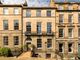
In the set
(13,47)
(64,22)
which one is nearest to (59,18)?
(64,22)

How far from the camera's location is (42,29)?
6550 centimetres

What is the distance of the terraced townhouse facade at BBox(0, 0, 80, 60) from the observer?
65.1m

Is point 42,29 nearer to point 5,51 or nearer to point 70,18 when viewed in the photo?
point 70,18

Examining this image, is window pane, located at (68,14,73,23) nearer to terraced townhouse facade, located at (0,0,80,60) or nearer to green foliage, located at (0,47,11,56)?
terraced townhouse facade, located at (0,0,80,60)

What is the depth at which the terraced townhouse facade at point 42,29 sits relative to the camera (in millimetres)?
65062

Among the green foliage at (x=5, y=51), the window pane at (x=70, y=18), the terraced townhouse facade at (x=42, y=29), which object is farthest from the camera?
the window pane at (x=70, y=18)

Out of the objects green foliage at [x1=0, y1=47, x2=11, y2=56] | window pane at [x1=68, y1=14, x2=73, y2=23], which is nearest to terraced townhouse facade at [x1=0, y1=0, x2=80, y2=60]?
window pane at [x1=68, y1=14, x2=73, y2=23]

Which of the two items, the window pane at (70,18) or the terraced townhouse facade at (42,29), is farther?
the window pane at (70,18)

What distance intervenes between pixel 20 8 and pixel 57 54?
10521 mm

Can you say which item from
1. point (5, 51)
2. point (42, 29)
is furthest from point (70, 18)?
point (5, 51)

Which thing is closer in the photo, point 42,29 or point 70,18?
point 42,29

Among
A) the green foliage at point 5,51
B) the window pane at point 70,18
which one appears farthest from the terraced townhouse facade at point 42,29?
the green foliage at point 5,51

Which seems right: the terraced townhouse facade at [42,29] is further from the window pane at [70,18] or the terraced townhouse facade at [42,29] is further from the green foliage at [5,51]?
the green foliage at [5,51]

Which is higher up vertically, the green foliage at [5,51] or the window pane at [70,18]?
Result: the window pane at [70,18]
